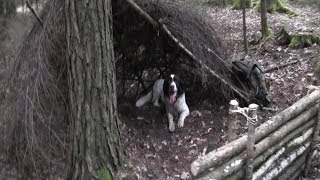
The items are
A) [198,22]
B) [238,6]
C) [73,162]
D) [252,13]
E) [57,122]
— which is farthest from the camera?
[238,6]

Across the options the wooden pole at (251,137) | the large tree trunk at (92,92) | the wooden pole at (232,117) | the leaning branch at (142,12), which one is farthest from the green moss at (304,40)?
the large tree trunk at (92,92)

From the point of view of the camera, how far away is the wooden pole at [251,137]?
352cm

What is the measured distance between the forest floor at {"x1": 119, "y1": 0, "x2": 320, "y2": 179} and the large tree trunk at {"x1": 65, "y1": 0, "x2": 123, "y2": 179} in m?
0.48

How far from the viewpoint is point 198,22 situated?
6.24 metres

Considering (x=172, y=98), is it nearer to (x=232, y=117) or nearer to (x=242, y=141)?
(x=232, y=117)

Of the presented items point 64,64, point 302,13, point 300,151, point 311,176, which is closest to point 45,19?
point 64,64

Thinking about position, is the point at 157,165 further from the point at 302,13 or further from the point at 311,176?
the point at 302,13

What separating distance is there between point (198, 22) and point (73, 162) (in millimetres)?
3357

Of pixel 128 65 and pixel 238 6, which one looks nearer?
pixel 128 65

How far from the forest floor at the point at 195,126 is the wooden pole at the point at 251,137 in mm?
1095

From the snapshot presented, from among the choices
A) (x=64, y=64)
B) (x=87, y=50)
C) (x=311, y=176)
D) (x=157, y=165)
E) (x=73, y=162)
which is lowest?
(x=311, y=176)

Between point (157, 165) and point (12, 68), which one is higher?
point (12, 68)

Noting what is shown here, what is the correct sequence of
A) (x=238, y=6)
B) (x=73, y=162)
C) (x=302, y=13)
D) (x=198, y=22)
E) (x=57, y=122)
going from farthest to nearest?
(x=238, y=6) → (x=302, y=13) → (x=198, y=22) → (x=57, y=122) → (x=73, y=162)

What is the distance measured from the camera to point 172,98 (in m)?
6.19
